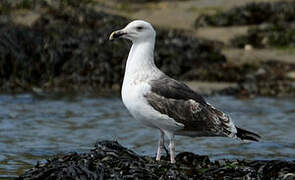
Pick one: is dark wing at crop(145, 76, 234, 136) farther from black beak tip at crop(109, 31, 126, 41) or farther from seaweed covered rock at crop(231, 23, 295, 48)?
seaweed covered rock at crop(231, 23, 295, 48)

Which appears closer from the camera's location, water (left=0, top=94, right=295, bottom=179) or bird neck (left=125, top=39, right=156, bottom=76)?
bird neck (left=125, top=39, right=156, bottom=76)

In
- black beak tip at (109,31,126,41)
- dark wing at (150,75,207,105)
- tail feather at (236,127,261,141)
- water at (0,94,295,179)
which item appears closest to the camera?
dark wing at (150,75,207,105)

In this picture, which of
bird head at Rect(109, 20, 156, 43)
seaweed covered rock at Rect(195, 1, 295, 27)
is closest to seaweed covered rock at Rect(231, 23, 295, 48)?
seaweed covered rock at Rect(195, 1, 295, 27)

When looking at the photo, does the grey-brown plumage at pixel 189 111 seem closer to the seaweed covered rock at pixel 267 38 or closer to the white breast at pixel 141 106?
the white breast at pixel 141 106

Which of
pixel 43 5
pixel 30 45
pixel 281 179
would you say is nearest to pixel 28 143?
pixel 281 179

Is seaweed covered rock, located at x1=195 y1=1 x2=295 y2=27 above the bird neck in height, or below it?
above

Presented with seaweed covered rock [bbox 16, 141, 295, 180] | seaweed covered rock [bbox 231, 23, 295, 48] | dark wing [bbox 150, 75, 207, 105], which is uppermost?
seaweed covered rock [bbox 231, 23, 295, 48]

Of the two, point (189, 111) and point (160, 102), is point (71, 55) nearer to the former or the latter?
point (189, 111)

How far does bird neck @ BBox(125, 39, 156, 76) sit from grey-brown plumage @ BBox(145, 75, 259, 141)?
213 mm

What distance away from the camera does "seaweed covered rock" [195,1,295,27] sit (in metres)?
19.3

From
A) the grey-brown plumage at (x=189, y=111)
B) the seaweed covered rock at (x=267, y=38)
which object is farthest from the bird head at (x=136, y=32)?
the seaweed covered rock at (x=267, y=38)

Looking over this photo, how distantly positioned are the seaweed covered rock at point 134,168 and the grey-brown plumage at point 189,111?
0.38m

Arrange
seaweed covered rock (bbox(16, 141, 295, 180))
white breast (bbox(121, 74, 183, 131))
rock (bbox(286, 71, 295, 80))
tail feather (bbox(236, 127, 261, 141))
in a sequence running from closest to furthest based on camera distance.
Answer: seaweed covered rock (bbox(16, 141, 295, 180))
white breast (bbox(121, 74, 183, 131))
tail feather (bbox(236, 127, 261, 141))
rock (bbox(286, 71, 295, 80))

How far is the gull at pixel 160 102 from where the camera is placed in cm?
762
